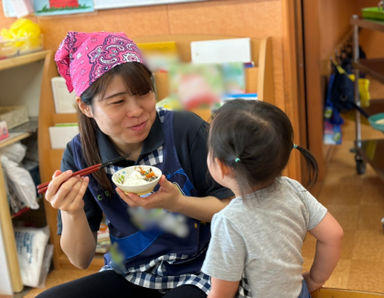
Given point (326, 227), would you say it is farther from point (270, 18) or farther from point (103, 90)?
point (270, 18)

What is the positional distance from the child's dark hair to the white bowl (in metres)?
0.24

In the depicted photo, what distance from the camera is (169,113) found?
55.9 inches

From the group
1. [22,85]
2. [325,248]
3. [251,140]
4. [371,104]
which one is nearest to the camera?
[251,140]

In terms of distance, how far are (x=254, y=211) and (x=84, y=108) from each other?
54cm

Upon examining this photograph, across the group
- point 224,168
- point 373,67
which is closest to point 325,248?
point 224,168

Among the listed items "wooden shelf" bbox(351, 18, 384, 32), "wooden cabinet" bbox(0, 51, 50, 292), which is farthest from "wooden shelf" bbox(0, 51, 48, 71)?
"wooden shelf" bbox(351, 18, 384, 32)

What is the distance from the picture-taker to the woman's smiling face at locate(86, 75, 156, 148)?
1.26 metres

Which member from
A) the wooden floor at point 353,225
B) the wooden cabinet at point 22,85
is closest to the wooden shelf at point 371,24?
the wooden floor at point 353,225

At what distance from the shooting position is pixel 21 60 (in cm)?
238

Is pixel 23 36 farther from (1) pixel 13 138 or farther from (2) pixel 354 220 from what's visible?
(2) pixel 354 220

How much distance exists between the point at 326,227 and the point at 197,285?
348 mm

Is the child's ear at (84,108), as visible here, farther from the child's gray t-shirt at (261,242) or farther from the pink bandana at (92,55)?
the child's gray t-shirt at (261,242)

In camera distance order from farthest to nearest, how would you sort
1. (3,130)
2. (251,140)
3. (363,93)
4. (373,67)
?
(363,93)
(373,67)
(3,130)
(251,140)

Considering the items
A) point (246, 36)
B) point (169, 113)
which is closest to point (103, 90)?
point (169, 113)
